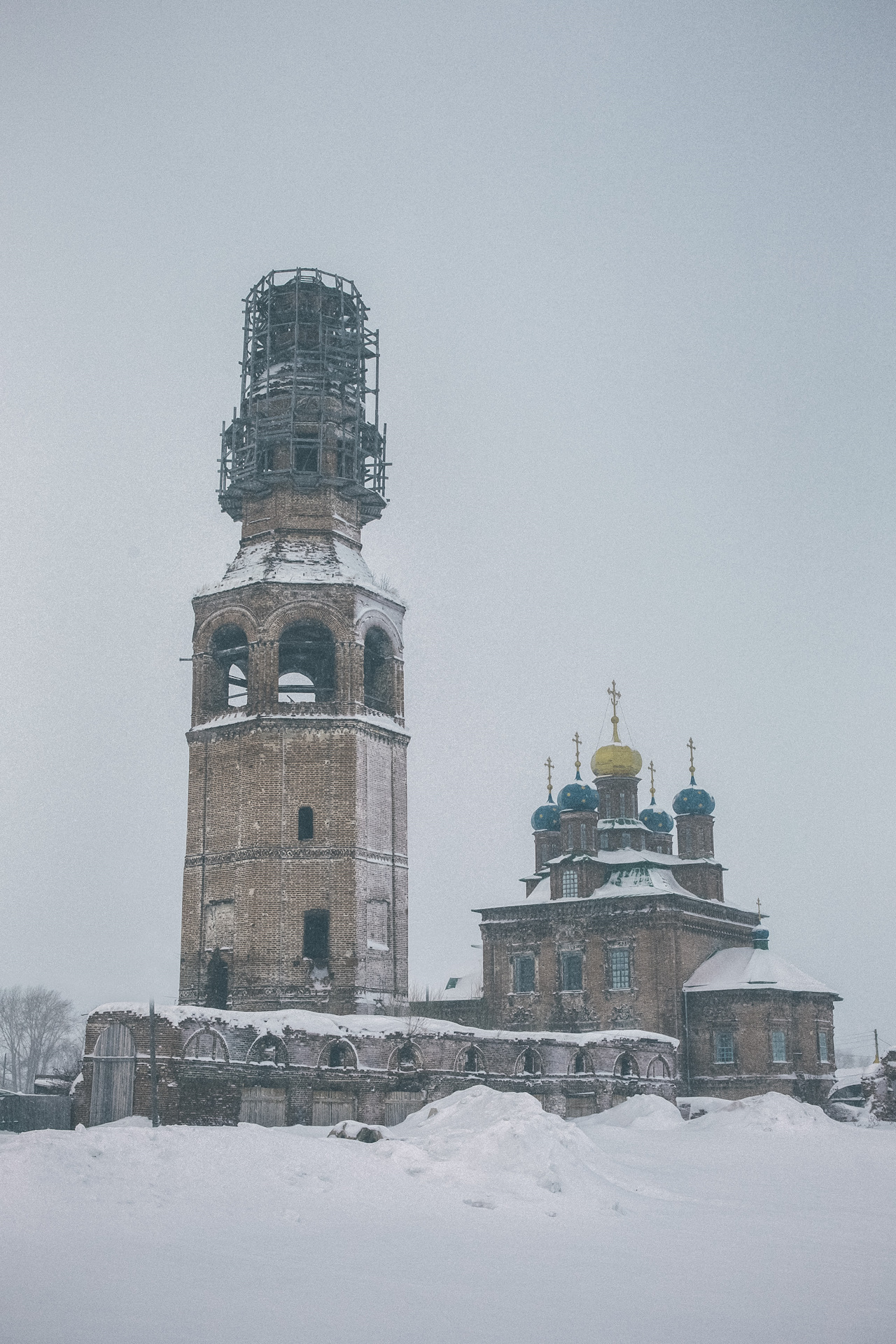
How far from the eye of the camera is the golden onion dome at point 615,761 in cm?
4934

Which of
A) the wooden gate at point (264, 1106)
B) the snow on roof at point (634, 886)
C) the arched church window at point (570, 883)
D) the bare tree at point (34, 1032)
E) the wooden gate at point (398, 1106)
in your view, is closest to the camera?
the wooden gate at point (264, 1106)

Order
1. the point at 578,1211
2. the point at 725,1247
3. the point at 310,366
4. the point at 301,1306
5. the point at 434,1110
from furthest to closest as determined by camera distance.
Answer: the point at 310,366
the point at 434,1110
the point at 578,1211
the point at 725,1247
the point at 301,1306

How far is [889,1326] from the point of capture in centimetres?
1298

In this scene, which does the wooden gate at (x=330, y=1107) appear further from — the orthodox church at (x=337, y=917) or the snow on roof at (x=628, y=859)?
the snow on roof at (x=628, y=859)

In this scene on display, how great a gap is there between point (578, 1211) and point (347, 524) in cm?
2445

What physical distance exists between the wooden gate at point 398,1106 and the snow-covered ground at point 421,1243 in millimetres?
8971

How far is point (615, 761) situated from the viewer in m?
49.4

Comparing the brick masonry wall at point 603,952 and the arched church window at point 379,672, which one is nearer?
the arched church window at point 379,672

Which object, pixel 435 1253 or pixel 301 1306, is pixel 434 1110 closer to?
pixel 435 1253

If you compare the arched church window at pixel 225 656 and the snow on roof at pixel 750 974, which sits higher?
the arched church window at pixel 225 656

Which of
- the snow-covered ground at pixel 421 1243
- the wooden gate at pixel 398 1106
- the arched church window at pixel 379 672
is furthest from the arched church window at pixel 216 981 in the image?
the snow-covered ground at pixel 421 1243

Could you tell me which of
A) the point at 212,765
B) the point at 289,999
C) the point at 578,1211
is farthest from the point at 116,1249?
the point at 212,765

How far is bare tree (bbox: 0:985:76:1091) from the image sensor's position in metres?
74.0

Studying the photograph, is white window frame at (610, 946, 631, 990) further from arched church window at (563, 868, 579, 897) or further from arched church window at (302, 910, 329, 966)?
arched church window at (302, 910, 329, 966)
